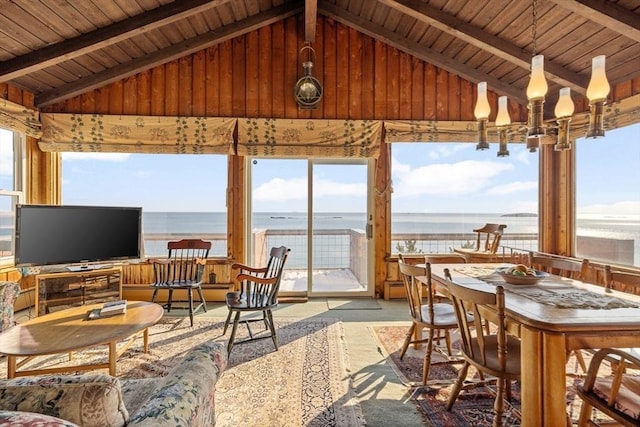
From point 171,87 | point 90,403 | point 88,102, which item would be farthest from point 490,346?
point 88,102

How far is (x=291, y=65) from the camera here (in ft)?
15.0

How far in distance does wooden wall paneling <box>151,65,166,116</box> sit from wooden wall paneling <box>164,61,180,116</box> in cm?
4

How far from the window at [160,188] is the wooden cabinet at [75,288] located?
1.07 metres

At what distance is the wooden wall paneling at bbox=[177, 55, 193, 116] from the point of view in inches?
176

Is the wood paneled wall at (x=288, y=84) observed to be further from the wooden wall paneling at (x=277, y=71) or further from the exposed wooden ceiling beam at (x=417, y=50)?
the exposed wooden ceiling beam at (x=417, y=50)

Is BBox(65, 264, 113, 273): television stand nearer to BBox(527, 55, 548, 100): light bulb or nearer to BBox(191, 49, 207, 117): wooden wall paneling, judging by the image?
BBox(191, 49, 207, 117): wooden wall paneling

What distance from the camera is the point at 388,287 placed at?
463 cm

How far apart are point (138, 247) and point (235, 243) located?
1.21 metres

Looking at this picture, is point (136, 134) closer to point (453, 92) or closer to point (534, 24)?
point (453, 92)

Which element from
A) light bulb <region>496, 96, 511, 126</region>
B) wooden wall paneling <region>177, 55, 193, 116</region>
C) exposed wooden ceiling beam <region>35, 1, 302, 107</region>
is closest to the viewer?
light bulb <region>496, 96, 511, 126</region>

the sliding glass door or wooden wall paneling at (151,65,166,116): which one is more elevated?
wooden wall paneling at (151,65,166,116)

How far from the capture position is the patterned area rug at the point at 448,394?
77.2 inches

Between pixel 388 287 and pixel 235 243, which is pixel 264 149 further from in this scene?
pixel 388 287

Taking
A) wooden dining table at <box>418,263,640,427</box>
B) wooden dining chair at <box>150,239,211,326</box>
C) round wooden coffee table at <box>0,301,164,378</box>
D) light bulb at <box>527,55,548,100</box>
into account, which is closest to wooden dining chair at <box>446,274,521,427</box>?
wooden dining table at <box>418,263,640,427</box>
